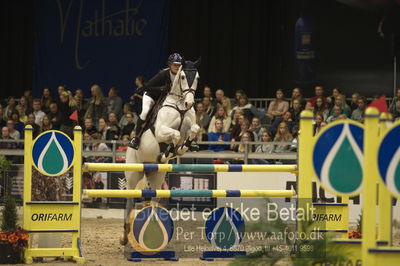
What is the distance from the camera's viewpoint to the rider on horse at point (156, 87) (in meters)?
8.35

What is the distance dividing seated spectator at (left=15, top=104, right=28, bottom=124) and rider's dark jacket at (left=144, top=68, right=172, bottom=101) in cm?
643

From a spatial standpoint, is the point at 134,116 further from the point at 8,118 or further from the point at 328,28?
the point at 328,28

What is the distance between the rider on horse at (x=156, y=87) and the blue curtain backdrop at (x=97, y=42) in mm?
6944

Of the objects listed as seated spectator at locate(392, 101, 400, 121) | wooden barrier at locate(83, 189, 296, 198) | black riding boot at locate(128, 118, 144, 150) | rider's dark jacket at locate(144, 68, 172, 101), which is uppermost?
rider's dark jacket at locate(144, 68, 172, 101)

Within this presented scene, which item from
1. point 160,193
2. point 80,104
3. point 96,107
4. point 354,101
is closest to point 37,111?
point 80,104

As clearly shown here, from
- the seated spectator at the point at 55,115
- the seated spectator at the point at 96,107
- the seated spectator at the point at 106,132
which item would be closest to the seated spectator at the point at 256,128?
the seated spectator at the point at 106,132

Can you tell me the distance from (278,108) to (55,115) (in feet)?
13.7

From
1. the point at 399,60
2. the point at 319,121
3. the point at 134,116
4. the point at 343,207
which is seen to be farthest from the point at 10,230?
the point at 399,60

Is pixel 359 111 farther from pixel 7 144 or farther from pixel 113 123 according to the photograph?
pixel 7 144

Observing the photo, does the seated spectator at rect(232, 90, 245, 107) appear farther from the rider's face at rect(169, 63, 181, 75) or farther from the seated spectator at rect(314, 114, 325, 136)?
the rider's face at rect(169, 63, 181, 75)

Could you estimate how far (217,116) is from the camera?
12.8 metres

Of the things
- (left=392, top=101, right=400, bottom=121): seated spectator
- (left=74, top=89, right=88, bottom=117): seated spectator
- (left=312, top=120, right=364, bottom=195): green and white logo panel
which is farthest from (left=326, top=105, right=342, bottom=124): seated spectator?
(left=312, top=120, right=364, bottom=195): green and white logo panel

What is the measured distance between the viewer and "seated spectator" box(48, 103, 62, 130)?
1373cm

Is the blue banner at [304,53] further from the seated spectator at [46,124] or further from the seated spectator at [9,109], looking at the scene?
the seated spectator at [9,109]
